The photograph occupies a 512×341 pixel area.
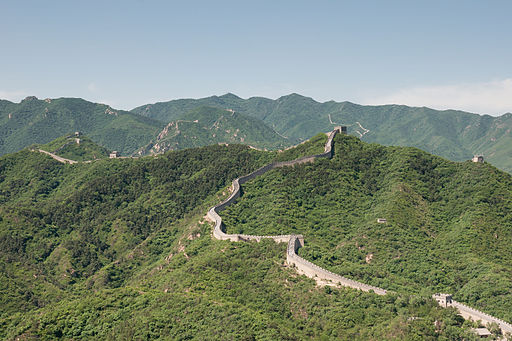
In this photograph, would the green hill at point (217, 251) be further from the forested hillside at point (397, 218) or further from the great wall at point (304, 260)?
the great wall at point (304, 260)

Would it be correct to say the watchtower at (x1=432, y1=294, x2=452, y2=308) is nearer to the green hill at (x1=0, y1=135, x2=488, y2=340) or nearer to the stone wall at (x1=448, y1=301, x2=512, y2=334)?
the stone wall at (x1=448, y1=301, x2=512, y2=334)

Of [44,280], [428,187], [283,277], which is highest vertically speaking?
[428,187]


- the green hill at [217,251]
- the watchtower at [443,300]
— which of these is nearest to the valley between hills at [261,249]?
the green hill at [217,251]

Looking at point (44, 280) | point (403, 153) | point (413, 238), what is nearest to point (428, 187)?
point (403, 153)

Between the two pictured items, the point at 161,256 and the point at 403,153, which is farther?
the point at 403,153

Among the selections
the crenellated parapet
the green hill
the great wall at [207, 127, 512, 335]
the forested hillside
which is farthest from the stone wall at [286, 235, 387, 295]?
the crenellated parapet

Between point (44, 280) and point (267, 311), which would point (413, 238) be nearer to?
point (267, 311)
